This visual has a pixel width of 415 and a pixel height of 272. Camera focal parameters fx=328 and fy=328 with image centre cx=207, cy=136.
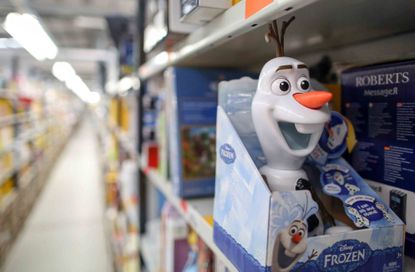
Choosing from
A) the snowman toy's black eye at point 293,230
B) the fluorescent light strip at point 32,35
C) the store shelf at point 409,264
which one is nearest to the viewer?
the snowman toy's black eye at point 293,230

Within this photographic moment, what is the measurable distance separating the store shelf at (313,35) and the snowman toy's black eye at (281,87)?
9 centimetres

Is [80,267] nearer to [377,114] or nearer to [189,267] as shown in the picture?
[189,267]

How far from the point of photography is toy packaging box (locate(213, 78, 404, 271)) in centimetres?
42

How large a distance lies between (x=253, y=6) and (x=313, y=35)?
26cm

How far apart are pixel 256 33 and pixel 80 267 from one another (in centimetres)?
327

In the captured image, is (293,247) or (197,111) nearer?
(293,247)

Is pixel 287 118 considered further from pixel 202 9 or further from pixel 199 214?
pixel 199 214

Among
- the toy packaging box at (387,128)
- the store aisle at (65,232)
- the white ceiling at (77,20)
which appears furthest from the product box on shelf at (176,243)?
the store aisle at (65,232)

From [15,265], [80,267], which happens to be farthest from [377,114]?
[15,265]

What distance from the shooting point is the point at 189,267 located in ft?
3.65

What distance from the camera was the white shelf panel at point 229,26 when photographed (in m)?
0.44

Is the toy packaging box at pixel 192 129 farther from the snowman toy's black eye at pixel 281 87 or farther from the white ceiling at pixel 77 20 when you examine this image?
the white ceiling at pixel 77 20

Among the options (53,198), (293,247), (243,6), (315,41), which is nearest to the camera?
(293,247)

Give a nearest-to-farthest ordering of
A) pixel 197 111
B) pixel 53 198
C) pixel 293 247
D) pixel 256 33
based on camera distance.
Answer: pixel 293 247 < pixel 256 33 < pixel 197 111 < pixel 53 198
